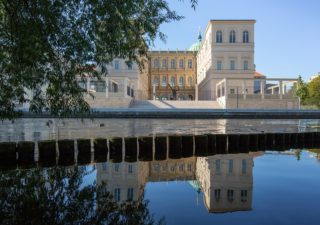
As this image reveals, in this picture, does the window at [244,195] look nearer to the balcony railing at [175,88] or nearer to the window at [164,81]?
the balcony railing at [175,88]

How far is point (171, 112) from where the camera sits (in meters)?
41.2

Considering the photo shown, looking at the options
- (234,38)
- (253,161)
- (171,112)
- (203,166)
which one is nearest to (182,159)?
(203,166)

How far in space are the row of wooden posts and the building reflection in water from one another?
0.90 meters

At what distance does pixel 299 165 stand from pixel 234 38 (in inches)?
2337

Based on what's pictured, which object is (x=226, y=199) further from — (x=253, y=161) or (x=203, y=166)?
(x=253, y=161)

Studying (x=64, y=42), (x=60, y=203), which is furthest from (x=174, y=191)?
(x=64, y=42)

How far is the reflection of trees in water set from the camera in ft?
18.4

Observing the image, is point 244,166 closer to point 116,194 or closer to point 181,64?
point 116,194

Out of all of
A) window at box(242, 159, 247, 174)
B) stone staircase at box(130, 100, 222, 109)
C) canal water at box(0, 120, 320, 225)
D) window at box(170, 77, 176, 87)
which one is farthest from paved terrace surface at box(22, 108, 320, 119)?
window at box(170, 77, 176, 87)

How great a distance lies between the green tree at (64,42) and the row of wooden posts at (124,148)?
2554mm

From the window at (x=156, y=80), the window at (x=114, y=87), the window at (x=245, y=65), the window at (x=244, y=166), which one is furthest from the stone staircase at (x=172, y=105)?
the window at (x=156, y=80)

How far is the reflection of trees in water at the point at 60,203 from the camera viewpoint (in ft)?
18.4

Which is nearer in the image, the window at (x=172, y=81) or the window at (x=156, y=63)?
the window at (x=156, y=63)

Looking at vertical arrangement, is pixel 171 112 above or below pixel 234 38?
below
